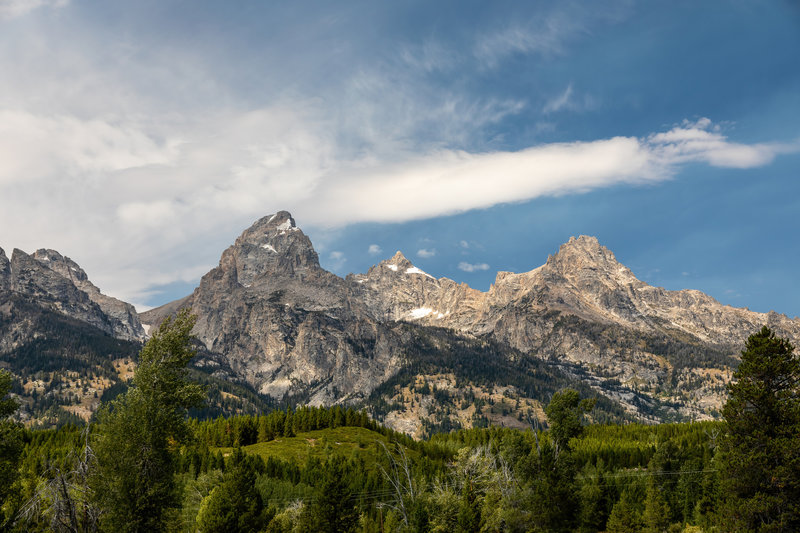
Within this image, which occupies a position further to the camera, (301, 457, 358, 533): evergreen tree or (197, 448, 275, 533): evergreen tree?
(301, 457, 358, 533): evergreen tree

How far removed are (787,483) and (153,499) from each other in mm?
51441

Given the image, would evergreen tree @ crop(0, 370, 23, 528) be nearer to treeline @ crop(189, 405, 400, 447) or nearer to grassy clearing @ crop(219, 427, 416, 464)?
grassy clearing @ crop(219, 427, 416, 464)

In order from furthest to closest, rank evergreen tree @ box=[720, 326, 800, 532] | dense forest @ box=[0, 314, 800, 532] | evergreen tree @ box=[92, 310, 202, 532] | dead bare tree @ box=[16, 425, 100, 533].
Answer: evergreen tree @ box=[720, 326, 800, 532] → dense forest @ box=[0, 314, 800, 532] → evergreen tree @ box=[92, 310, 202, 532] → dead bare tree @ box=[16, 425, 100, 533]

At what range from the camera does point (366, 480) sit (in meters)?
131

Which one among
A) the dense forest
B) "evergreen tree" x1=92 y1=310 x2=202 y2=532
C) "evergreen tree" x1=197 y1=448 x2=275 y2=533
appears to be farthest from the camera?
"evergreen tree" x1=197 y1=448 x2=275 y2=533

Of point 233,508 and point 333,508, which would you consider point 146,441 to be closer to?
point 233,508

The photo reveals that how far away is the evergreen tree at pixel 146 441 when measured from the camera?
42.7m

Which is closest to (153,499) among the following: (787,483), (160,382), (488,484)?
(160,382)

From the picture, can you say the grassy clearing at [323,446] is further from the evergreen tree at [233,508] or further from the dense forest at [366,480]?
the evergreen tree at [233,508]

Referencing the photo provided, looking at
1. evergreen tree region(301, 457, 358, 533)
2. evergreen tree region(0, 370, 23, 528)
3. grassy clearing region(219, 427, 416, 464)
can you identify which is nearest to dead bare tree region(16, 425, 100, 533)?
evergreen tree region(0, 370, 23, 528)

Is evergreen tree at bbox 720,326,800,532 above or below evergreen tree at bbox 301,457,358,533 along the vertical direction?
above

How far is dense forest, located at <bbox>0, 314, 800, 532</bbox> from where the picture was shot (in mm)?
43281

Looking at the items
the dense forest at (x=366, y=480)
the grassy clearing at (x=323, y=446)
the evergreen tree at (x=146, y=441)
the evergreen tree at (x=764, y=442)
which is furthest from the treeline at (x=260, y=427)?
the evergreen tree at (x=764, y=442)

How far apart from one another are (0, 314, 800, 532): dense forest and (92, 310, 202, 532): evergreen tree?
106 millimetres
